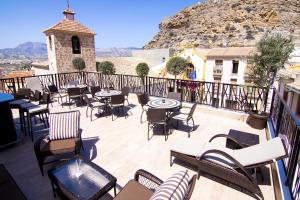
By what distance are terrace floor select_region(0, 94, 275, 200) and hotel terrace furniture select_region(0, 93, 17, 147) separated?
0.70 feet

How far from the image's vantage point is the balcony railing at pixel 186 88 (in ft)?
17.2

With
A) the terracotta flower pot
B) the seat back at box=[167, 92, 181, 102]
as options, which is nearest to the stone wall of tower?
the seat back at box=[167, 92, 181, 102]

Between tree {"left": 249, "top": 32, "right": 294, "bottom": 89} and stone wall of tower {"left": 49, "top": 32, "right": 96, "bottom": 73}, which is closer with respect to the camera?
tree {"left": 249, "top": 32, "right": 294, "bottom": 89}

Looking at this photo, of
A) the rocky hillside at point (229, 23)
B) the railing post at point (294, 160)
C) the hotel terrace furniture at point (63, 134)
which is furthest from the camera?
the rocky hillside at point (229, 23)

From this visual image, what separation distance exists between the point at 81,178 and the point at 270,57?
4782 mm

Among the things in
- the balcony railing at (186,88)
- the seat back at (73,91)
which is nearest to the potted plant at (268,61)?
the balcony railing at (186,88)

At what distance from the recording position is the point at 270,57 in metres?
4.17

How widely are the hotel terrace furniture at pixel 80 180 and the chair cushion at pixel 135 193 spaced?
0.16 metres

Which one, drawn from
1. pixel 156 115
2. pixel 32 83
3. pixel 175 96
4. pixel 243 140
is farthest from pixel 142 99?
pixel 32 83

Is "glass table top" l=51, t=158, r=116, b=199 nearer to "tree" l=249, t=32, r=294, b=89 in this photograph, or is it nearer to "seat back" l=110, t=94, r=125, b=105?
"seat back" l=110, t=94, r=125, b=105

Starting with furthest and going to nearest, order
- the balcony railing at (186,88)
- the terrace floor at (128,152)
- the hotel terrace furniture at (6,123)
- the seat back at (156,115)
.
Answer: the balcony railing at (186,88) → the seat back at (156,115) → the hotel terrace furniture at (6,123) → the terrace floor at (128,152)

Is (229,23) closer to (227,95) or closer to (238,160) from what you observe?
(227,95)

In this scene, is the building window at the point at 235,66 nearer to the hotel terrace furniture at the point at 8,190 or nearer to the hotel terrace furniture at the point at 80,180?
the hotel terrace furniture at the point at 80,180

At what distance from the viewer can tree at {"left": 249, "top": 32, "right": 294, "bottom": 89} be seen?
416 centimetres
